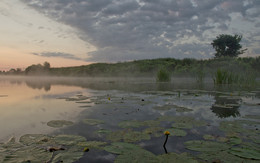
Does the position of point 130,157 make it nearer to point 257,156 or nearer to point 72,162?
point 72,162

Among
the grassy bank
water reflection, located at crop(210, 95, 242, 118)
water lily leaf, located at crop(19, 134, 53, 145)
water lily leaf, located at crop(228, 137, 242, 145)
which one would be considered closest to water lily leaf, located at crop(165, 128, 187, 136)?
water lily leaf, located at crop(228, 137, 242, 145)

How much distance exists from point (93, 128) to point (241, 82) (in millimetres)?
14960

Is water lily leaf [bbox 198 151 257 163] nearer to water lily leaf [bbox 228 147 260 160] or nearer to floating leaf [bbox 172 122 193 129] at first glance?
water lily leaf [bbox 228 147 260 160]

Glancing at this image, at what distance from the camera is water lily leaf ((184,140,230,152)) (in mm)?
1919

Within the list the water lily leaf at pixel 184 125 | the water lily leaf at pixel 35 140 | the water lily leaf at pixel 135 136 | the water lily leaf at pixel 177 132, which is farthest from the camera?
the water lily leaf at pixel 184 125

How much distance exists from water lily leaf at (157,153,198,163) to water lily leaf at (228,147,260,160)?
21.0 inches

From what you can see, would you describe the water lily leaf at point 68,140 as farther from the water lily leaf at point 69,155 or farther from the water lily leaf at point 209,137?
the water lily leaf at point 209,137

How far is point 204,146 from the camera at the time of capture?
199 cm

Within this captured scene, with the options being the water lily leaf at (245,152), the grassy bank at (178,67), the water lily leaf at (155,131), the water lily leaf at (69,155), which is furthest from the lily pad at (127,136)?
the grassy bank at (178,67)

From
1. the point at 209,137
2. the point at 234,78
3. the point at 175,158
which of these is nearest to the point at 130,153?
the point at 175,158

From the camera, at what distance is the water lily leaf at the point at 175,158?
5.35 feet

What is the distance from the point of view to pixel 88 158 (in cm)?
173

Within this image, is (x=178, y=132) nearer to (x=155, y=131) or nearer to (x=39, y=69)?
(x=155, y=131)

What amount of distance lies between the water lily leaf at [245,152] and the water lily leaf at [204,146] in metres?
0.09
